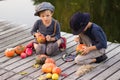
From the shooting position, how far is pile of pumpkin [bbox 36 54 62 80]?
17.0ft

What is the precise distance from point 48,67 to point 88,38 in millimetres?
698

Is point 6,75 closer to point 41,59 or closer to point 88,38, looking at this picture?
point 41,59

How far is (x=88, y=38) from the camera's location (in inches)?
217

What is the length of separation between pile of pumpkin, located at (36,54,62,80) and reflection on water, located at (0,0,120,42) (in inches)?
129

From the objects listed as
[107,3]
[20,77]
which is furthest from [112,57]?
[107,3]

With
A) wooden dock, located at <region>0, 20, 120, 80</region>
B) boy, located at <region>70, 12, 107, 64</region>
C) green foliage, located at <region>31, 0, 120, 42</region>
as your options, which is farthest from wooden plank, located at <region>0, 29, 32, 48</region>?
green foliage, located at <region>31, 0, 120, 42</region>

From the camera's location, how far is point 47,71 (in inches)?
209

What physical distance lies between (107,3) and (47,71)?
19.4 ft

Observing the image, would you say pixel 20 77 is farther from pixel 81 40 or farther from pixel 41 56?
pixel 81 40

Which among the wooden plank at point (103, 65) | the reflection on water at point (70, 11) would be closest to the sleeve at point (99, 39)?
the wooden plank at point (103, 65)

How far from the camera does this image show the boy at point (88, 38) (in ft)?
17.4

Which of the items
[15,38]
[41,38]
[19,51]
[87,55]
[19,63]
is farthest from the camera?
[15,38]

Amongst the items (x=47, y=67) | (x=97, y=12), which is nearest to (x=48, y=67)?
(x=47, y=67)

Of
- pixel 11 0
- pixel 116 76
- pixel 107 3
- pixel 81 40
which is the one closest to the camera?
pixel 116 76
